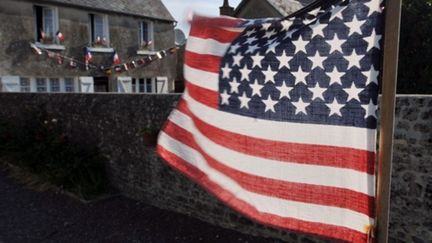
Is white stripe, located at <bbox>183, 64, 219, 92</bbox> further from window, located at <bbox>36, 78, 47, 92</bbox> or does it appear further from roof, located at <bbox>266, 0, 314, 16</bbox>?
roof, located at <bbox>266, 0, 314, 16</bbox>

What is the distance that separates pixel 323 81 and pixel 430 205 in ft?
7.30

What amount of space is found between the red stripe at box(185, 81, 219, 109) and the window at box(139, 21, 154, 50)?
16.5m

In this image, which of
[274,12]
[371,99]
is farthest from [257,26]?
[274,12]

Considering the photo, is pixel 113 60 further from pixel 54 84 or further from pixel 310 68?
pixel 310 68

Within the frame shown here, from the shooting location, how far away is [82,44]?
53.5 ft

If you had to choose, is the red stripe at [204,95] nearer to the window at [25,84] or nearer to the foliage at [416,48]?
the window at [25,84]

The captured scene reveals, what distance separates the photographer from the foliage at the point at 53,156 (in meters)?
7.30

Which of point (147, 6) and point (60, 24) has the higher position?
point (147, 6)

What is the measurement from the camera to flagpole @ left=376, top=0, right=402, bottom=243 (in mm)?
1928

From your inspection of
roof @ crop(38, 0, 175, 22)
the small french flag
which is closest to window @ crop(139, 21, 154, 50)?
roof @ crop(38, 0, 175, 22)

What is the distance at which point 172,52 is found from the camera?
20.0m

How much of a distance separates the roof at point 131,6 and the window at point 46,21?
533 mm

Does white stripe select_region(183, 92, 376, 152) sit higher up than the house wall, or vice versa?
the house wall

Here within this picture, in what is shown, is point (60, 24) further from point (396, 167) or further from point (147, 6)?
point (396, 167)
